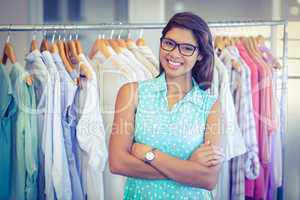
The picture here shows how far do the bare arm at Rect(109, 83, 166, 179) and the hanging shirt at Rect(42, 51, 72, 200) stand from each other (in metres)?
0.15

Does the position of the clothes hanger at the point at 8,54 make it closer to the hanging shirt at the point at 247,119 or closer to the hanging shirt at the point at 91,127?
the hanging shirt at the point at 91,127

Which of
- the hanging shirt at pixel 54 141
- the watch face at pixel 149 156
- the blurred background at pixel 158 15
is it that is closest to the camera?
the watch face at pixel 149 156

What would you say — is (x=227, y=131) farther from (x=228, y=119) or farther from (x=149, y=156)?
(x=149, y=156)

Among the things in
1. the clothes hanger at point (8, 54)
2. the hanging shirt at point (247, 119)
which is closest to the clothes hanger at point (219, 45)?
the hanging shirt at point (247, 119)

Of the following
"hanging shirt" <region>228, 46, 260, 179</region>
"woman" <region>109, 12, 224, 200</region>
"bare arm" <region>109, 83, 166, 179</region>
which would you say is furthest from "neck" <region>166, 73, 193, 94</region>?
"hanging shirt" <region>228, 46, 260, 179</region>

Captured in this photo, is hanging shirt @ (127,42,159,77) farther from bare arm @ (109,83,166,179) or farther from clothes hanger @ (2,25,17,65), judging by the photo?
clothes hanger @ (2,25,17,65)

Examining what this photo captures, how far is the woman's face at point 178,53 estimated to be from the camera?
1303 millimetres

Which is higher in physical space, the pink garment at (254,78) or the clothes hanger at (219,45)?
the clothes hanger at (219,45)

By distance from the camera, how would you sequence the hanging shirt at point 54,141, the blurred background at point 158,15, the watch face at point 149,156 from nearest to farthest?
the watch face at point 149,156, the hanging shirt at point 54,141, the blurred background at point 158,15

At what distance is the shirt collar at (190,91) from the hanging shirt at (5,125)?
0.43 metres

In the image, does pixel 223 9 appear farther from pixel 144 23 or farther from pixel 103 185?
pixel 103 185

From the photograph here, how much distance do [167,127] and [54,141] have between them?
0.33 meters

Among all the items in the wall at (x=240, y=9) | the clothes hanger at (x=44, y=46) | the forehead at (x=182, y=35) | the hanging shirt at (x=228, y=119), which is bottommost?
the hanging shirt at (x=228, y=119)

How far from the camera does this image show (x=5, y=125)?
1.38 metres
